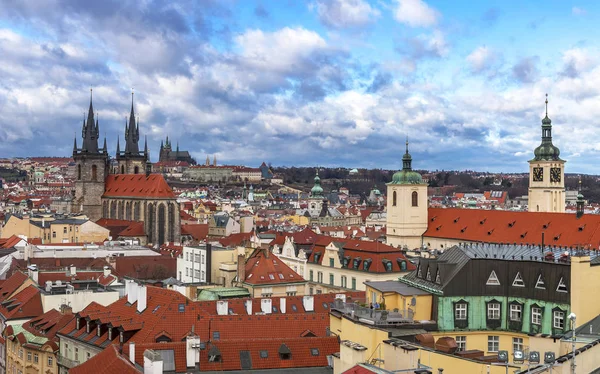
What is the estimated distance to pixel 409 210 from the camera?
95.6 m

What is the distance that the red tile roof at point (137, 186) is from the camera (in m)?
142

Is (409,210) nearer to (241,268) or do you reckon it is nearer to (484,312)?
(241,268)

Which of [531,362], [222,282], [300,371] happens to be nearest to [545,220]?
[222,282]

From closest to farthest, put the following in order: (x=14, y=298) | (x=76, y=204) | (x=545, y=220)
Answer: (x=14, y=298) → (x=545, y=220) → (x=76, y=204)

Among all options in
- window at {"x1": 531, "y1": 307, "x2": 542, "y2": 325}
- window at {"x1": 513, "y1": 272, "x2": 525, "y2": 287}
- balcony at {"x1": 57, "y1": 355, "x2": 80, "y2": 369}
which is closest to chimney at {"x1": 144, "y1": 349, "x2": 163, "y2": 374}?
balcony at {"x1": 57, "y1": 355, "x2": 80, "y2": 369}

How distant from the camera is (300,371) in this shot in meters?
35.5

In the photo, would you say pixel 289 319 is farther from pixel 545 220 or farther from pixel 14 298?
pixel 545 220

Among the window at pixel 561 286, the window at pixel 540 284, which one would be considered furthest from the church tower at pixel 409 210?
the window at pixel 561 286

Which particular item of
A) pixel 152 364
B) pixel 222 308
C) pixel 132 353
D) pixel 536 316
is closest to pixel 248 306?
pixel 222 308

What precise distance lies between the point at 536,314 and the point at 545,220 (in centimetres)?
5437

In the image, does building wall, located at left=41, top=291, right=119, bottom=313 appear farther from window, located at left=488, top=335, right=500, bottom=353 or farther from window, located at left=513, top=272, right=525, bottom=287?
window, located at left=513, top=272, right=525, bottom=287

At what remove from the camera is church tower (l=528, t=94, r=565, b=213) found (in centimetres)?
9844

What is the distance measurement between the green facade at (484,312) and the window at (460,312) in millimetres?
139

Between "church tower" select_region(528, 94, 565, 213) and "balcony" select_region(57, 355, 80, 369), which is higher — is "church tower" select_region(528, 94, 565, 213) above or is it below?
above
